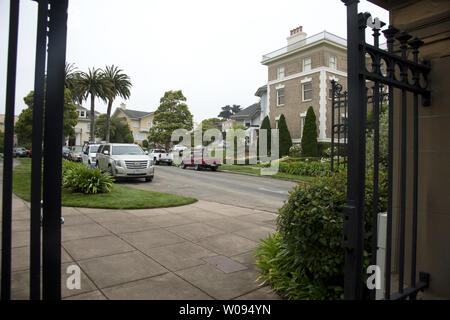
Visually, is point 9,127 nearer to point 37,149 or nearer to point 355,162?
point 37,149

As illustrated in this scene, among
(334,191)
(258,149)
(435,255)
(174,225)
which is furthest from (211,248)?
(258,149)

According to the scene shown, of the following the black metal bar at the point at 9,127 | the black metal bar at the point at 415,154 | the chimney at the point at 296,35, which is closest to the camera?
the black metal bar at the point at 9,127

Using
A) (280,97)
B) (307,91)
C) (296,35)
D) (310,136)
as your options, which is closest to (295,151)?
(310,136)

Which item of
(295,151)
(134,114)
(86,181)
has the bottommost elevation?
(86,181)

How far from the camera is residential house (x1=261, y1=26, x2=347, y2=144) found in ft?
90.4

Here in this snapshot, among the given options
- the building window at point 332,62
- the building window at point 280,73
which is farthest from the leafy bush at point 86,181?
the building window at point 280,73

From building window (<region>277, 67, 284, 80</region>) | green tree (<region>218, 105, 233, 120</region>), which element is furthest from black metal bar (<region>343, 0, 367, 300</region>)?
green tree (<region>218, 105, 233, 120</region>)

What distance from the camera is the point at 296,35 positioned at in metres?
30.9

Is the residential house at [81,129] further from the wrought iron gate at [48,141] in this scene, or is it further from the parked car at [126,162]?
the wrought iron gate at [48,141]

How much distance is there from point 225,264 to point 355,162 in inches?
108

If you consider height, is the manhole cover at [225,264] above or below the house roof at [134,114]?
below

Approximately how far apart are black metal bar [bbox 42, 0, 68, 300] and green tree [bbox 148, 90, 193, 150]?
129ft

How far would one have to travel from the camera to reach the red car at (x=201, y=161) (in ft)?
79.6

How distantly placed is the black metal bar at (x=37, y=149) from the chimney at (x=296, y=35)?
31.5 m
